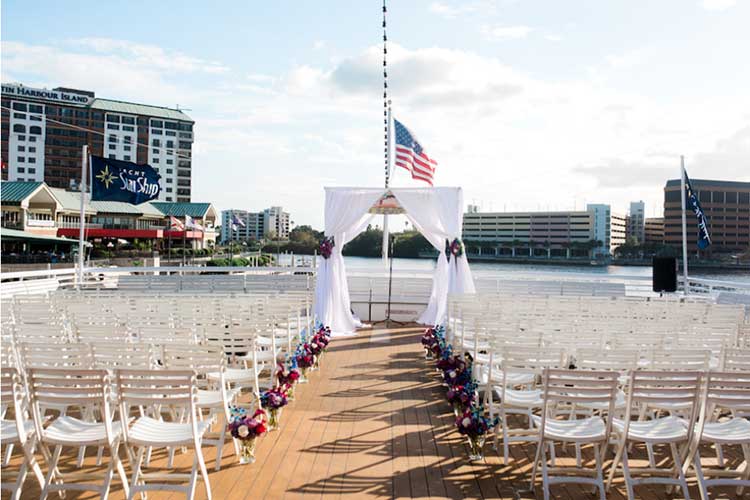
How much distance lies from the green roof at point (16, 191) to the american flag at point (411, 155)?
42.1 m

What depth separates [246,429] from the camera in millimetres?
4609

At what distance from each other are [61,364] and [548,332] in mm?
5124

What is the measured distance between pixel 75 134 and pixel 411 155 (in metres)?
95.3

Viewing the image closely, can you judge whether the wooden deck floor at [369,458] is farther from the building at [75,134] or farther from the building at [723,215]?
the building at [75,134]

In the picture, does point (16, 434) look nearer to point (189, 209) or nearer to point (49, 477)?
point (49, 477)

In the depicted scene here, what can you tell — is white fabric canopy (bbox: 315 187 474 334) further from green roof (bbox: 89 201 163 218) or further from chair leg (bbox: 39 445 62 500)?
green roof (bbox: 89 201 163 218)

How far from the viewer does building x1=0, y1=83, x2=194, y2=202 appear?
91.4m

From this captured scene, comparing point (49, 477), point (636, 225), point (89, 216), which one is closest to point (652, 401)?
point (49, 477)

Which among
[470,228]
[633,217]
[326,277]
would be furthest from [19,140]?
[633,217]

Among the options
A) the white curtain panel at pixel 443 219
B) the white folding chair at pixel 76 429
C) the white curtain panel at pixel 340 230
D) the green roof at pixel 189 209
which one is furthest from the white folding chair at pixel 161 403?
the green roof at pixel 189 209

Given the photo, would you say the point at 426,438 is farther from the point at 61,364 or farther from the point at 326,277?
the point at 326,277

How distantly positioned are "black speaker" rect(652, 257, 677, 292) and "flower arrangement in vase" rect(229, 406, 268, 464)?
42.7ft

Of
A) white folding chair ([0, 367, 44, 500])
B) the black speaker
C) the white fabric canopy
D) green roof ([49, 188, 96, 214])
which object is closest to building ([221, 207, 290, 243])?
green roof ([49, 188, 96, 214])

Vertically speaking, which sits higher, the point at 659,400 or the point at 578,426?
the point at 659,400
